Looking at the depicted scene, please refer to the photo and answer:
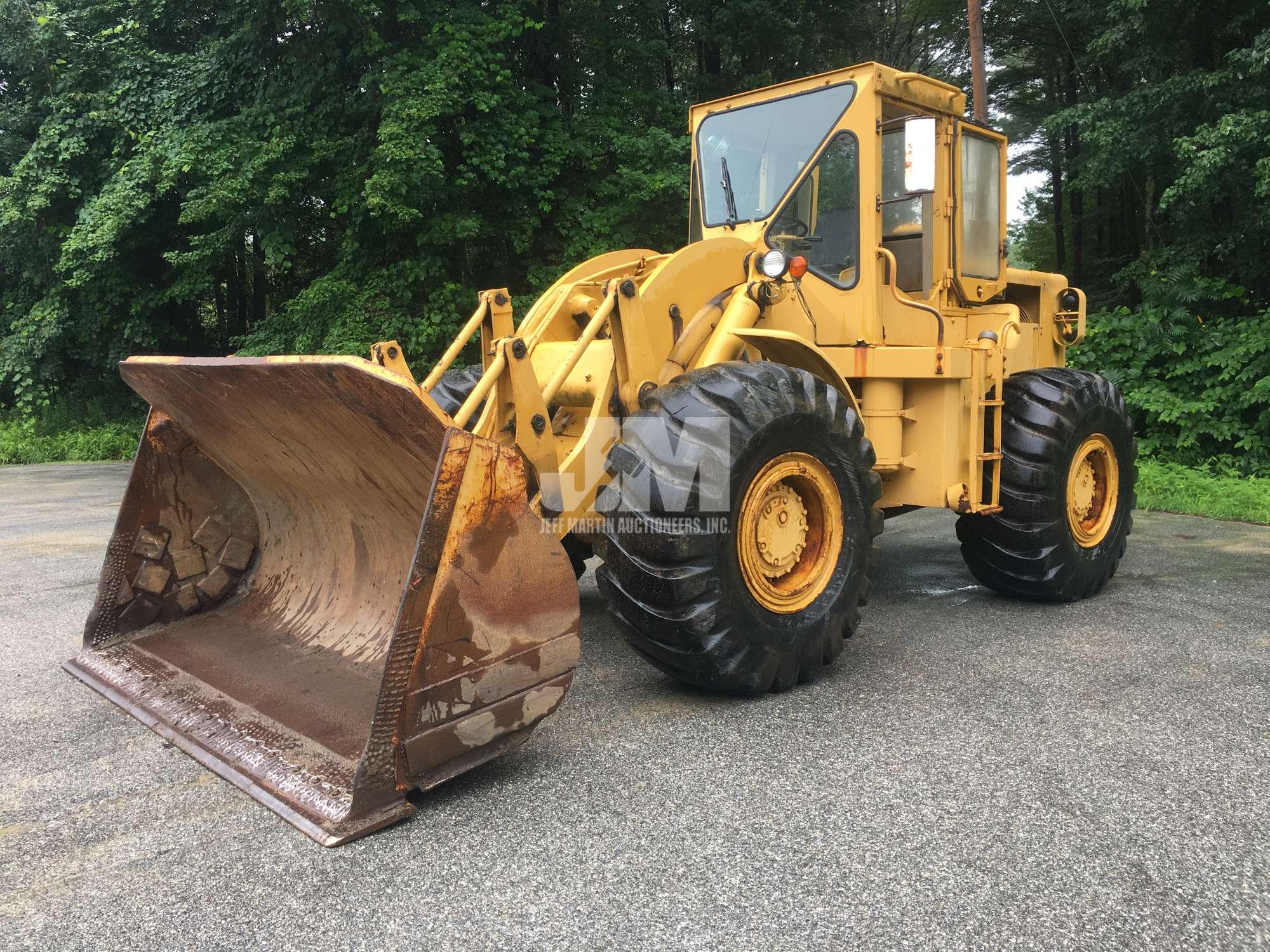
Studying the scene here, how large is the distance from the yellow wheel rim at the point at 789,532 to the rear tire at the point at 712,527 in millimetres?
14

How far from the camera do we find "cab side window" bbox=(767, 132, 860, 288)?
4.58 m

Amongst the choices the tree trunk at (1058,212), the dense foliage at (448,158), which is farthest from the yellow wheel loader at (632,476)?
the tree trunk at (1058,212)

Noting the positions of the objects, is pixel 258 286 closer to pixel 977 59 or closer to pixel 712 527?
pixel 977 59

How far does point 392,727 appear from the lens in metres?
2.58

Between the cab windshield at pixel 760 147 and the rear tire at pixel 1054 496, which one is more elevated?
the cab windshield at pixel 760 147

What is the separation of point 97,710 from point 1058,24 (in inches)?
689

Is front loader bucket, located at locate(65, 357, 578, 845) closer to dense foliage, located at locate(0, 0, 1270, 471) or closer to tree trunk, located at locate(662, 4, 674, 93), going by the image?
dense foliage, located at locate(0, 0, 1270, 471)

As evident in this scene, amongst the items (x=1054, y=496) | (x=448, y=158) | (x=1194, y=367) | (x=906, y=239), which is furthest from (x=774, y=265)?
(x=448, y=158)

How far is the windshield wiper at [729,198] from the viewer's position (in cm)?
489

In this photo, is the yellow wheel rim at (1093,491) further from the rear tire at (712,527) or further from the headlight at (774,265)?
the headlight at (774,265)

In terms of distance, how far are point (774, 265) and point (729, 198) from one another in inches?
43.0

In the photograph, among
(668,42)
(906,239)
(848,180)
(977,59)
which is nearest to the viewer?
(848,180)

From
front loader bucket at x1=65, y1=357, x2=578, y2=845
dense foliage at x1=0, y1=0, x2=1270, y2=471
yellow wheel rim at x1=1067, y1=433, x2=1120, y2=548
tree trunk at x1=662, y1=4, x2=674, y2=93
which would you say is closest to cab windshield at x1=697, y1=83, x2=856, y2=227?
yellow wheel rim at x1=1067, y1=433, x2=1120, y2=548

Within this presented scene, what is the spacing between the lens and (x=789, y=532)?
3781 millimetres
